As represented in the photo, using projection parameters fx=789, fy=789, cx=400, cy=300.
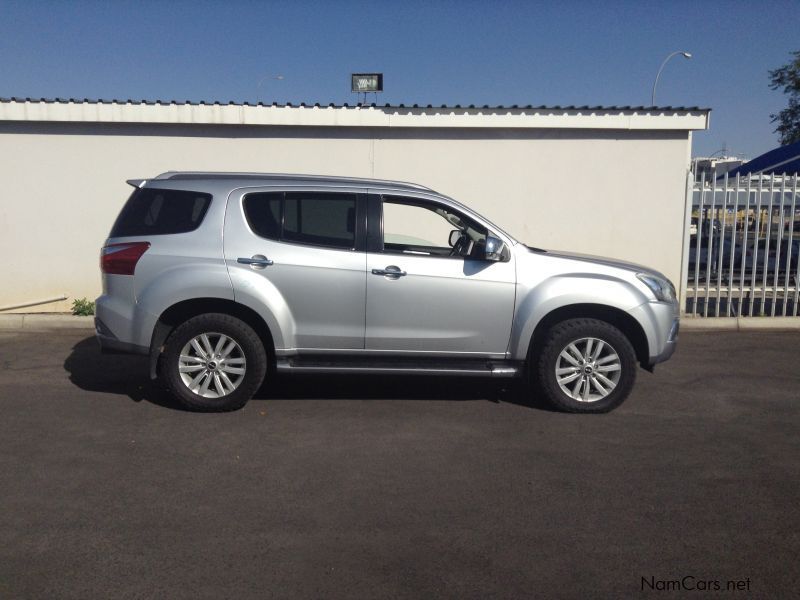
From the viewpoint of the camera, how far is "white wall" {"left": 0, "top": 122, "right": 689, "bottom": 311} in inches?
424

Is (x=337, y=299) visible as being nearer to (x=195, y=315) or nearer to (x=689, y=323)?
(x=195, y=315)

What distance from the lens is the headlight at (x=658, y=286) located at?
6.57m

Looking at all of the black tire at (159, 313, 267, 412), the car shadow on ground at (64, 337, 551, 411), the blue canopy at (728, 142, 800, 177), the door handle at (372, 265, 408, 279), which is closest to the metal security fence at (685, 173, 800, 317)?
the blue canopy at (728, 142, 800, 177)

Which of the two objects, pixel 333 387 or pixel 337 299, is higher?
pixel 337 299

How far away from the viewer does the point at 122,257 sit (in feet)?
20.7

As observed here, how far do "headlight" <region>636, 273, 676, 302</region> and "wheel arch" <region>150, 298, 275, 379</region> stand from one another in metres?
3.12

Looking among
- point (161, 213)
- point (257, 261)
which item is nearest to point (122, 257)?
point (161, 213)

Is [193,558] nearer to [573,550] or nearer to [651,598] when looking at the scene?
[573,550]

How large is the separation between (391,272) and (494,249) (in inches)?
33.1

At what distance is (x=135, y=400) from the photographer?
22.2ft

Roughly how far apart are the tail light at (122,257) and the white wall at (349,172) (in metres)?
4.71

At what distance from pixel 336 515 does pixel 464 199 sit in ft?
23.6

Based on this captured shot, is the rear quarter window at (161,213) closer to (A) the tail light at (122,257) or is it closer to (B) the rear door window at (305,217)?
(A) the tail light at (122,257)

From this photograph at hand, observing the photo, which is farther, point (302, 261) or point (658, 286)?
point (658, 286)
